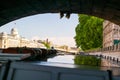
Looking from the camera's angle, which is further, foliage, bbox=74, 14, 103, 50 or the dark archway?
foliage, bbox=74, 14, 103, 50

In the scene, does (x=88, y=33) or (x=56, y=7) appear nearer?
(x=56, y=7)

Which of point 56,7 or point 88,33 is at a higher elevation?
point 88,33

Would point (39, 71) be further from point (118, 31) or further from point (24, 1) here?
point (118, 31)

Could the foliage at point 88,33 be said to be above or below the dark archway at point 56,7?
above

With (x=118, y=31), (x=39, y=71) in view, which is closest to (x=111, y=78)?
(x=39, y=71)

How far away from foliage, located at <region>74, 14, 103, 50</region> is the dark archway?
6661cm

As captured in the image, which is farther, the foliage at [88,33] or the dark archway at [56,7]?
the foliage at [88,33]

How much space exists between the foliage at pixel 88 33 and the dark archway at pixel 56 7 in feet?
219

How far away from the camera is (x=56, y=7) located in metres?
21.2

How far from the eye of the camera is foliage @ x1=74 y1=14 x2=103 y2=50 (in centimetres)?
9050

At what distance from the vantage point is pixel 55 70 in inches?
138

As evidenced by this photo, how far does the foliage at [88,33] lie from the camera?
90.5 m

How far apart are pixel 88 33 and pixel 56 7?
71809 millimetres

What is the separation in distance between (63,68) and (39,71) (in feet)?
0.88
